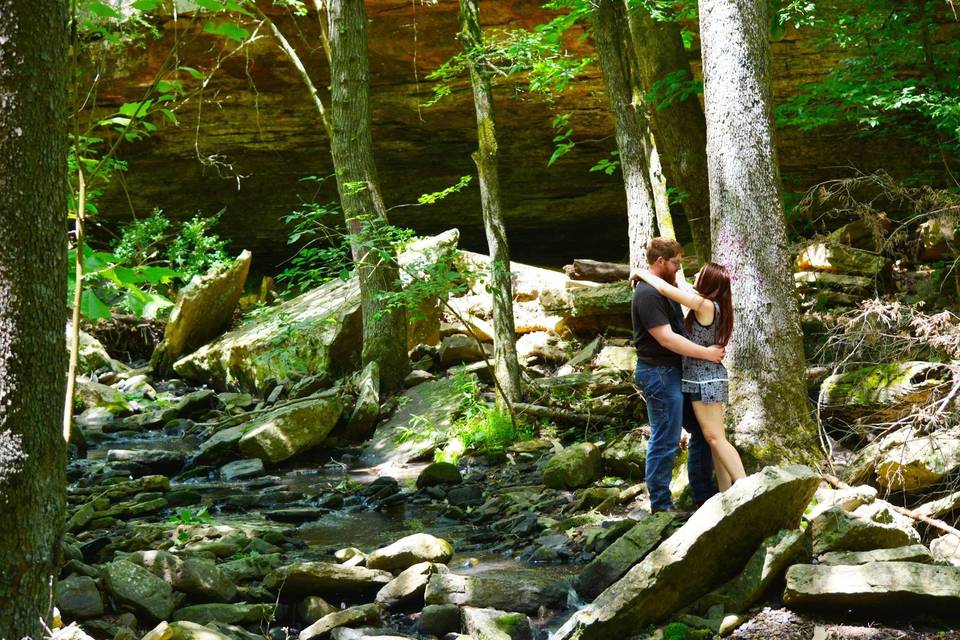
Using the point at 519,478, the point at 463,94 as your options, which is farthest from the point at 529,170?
the point at 519,478

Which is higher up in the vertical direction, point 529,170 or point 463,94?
point 463,94

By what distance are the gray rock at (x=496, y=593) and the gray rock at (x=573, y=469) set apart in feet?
6.77

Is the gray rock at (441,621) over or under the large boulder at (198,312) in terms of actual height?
under

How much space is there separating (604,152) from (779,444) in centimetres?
1172

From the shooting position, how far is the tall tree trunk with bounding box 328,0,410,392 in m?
10.0

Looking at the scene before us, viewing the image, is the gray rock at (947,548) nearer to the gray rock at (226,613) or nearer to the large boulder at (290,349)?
the gray rock at (226,613)

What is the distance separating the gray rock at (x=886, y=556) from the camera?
4.02m

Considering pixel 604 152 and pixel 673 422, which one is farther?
pixel 604 152

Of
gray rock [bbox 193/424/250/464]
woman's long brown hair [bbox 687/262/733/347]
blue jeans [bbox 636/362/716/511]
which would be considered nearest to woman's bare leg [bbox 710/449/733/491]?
blue jeans [bbox 636/362/716/511]

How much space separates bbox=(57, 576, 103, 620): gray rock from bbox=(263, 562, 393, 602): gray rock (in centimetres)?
94

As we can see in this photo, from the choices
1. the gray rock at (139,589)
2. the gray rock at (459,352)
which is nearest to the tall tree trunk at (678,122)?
the gray rock at (459,352)

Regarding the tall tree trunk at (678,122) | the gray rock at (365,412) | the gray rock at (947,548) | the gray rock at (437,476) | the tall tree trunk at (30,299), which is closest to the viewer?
the tall tree trunk at (30,299)

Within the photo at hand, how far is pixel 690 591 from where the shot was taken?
410cm

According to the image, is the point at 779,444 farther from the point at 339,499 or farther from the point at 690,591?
the point at 339,499
